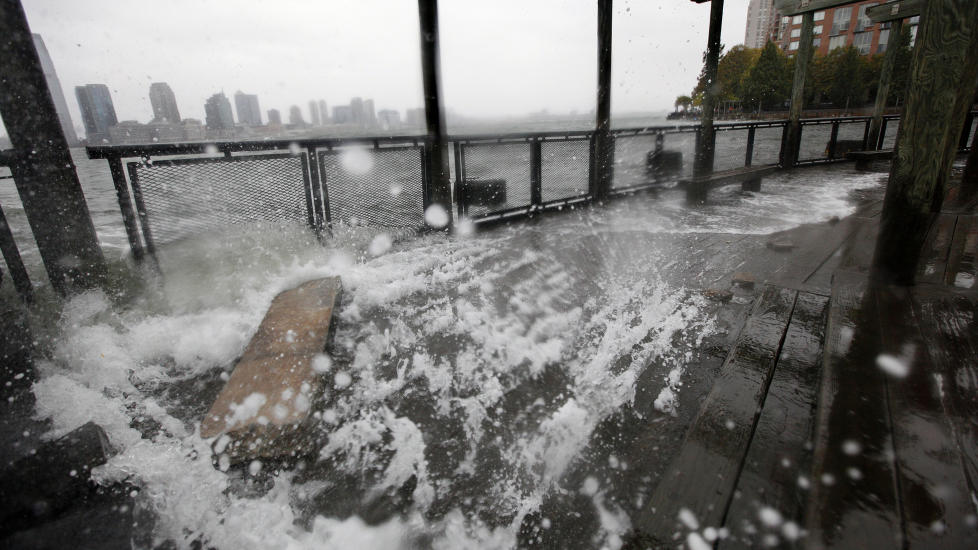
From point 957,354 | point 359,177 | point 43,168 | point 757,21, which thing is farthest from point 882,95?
point 757,21

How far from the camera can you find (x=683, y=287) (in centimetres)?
371

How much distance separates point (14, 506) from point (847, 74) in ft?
301

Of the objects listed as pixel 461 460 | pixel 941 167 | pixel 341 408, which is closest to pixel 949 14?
pixel 941 167

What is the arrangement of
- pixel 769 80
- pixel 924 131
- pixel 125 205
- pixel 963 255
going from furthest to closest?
pixel 769 80 → pixel 125 205 → pixel 963 255 → pixel 924 131

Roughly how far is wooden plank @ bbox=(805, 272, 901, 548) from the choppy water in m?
0.59

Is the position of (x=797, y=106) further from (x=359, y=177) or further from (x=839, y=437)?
(x=839, y=437)

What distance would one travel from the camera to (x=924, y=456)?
1.41 metres

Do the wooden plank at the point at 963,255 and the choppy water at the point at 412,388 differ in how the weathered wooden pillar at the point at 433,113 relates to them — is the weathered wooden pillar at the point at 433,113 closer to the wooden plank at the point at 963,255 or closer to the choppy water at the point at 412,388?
the choppy water at the point at 412,388

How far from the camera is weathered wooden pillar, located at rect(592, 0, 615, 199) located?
7.20 metres

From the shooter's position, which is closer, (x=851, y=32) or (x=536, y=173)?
(x=536, y=173)

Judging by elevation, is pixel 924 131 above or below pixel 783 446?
above

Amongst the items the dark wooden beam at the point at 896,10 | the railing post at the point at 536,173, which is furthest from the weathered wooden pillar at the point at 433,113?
the dark wooden beam at the point at 896,10

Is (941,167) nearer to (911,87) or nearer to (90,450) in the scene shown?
(911,87)

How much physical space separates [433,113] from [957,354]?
5.18 m
